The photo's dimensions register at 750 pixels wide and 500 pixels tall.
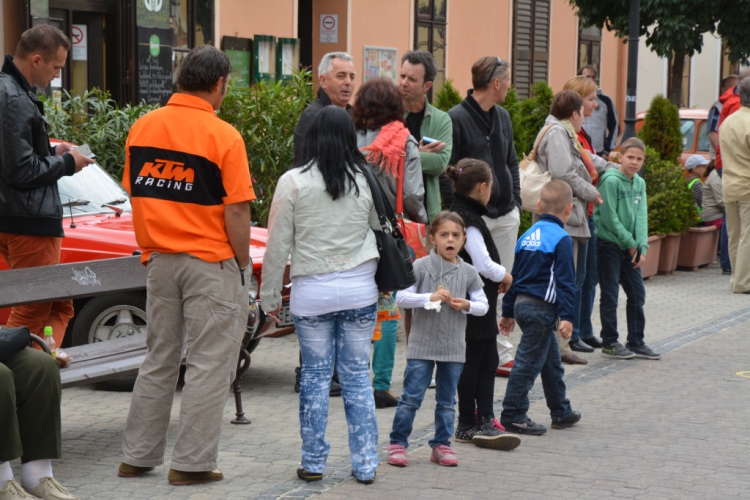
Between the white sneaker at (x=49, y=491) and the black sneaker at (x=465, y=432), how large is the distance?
2.24 metres

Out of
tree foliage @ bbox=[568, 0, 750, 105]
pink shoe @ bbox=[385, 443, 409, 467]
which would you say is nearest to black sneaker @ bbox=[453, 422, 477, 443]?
pink shoe @ bbox=[385, 443, 409, 467]

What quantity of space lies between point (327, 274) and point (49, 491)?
1.56 m

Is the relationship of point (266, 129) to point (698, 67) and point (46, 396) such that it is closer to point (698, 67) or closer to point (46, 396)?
point (46, 396)

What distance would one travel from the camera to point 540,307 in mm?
6832

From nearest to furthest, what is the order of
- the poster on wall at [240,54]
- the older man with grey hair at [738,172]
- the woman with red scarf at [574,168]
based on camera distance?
1. the woman with red scarf at [574,168]
2. the older man with grey hair at [738,172]
3. the poster on wall at [240,54]

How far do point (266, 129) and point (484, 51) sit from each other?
51.7 ft

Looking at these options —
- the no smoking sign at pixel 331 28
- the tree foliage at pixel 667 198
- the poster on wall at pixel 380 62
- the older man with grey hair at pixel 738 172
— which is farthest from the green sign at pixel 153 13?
the older man with grey hair at pixel 738 172

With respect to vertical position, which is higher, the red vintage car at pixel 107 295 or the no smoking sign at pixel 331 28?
the no smoking sign at pixel 331 28

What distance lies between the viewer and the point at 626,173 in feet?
30.3

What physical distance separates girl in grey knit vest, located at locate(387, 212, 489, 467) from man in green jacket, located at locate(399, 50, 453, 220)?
1.59 m

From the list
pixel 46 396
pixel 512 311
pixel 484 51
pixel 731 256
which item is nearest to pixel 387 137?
pixel 512 311

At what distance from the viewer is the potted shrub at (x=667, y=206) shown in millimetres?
14078

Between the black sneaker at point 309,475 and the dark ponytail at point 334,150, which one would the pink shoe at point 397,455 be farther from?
the dark ponytail at point 334,150

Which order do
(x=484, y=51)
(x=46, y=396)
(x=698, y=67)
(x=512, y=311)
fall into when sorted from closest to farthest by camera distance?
(x=46, y=396)
(x=512, y=311)
(x=484, y=51)
(x=698, y=67)
